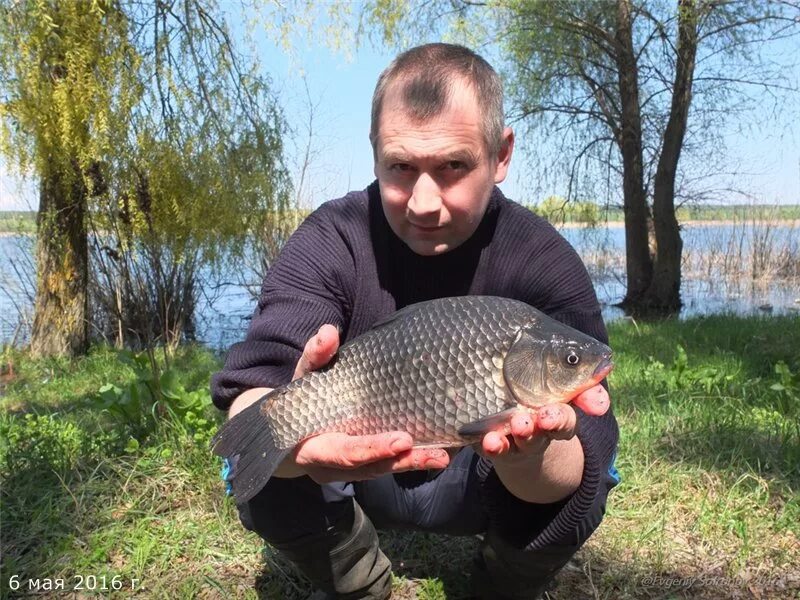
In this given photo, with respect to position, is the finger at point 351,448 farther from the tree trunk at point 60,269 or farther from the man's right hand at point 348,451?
the tree trunk at point 60,269

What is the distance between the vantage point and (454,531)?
1994mm

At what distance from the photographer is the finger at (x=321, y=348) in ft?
4.63

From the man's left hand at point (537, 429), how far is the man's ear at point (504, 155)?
2.05ft

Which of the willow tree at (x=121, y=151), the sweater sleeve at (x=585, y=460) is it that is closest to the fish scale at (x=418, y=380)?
the sweater sleeve at (x=585, y=460)

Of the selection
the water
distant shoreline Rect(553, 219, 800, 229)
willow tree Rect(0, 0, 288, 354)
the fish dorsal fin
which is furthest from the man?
distant shoreline Rect(553, 219, 800, 229)

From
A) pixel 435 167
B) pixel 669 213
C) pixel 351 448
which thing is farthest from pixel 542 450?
pixel 669 213

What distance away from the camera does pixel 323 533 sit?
184cm

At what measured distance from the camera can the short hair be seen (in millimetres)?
1625

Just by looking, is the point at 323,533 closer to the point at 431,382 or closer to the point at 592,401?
the point at 431,382

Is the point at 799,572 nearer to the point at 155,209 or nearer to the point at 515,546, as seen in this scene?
the point at 515,546

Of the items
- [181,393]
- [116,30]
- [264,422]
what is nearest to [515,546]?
[264,422]

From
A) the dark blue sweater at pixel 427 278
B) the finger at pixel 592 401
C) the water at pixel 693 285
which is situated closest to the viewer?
the finger at pixel 592 401

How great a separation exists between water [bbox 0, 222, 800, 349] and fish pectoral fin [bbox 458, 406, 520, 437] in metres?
5.35

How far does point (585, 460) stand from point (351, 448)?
62 centimetres
